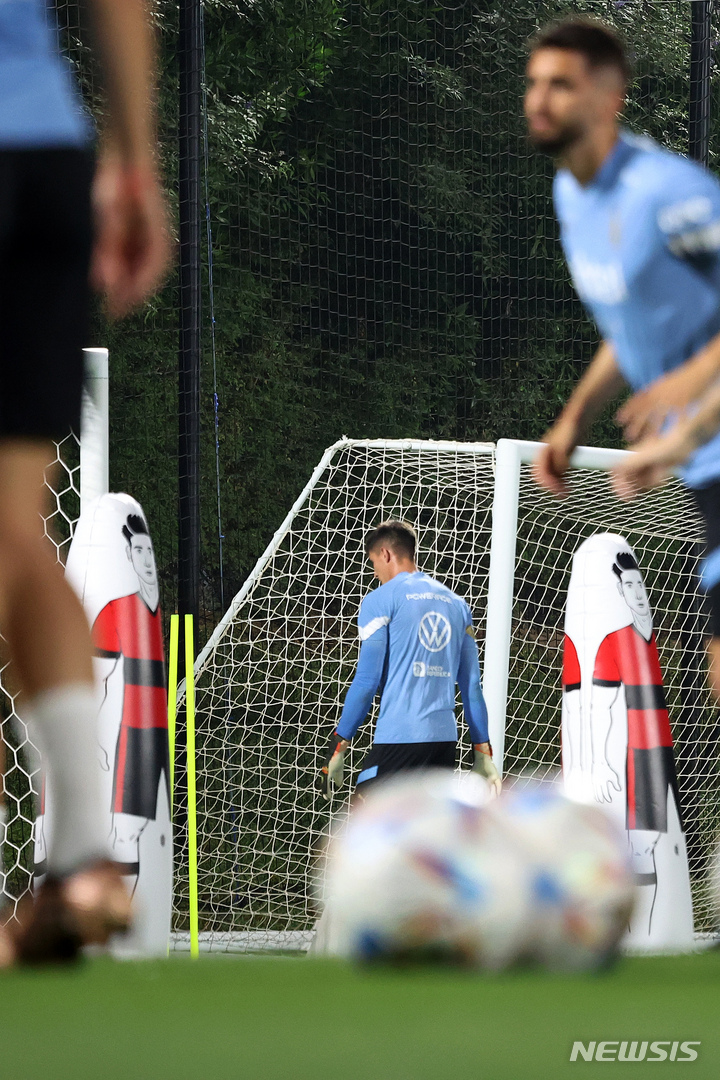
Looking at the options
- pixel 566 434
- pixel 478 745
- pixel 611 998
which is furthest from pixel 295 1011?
pixel 478 745

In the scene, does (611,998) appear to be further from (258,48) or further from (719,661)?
(258,48)

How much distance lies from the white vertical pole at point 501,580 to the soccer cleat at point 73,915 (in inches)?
151

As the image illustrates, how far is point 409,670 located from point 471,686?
0.31 meters

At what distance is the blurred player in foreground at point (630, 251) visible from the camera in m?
2.27

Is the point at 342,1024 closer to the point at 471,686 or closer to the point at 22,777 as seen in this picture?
the point at 471,686

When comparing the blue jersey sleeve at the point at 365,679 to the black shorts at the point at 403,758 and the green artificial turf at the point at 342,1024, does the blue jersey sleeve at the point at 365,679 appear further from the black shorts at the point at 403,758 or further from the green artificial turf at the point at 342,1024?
the green artificial turf at the point at 342,1024

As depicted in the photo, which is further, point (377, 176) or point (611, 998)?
point (377, 176)

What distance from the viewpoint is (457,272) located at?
10.7m

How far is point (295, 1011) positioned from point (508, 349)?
402 inches

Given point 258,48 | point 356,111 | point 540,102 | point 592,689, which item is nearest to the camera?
point 540,102

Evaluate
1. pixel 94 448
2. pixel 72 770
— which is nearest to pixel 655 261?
pixel 72 770

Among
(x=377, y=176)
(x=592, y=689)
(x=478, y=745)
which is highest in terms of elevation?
(x=377, y=176)

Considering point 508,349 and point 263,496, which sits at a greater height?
point 508,349

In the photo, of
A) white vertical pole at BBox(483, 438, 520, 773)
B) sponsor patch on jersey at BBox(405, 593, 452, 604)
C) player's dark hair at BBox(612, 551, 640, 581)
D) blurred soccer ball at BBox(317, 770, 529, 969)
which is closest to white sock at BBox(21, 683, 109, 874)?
blurred soccer ball at BBox(317, 770, 529, 969)
